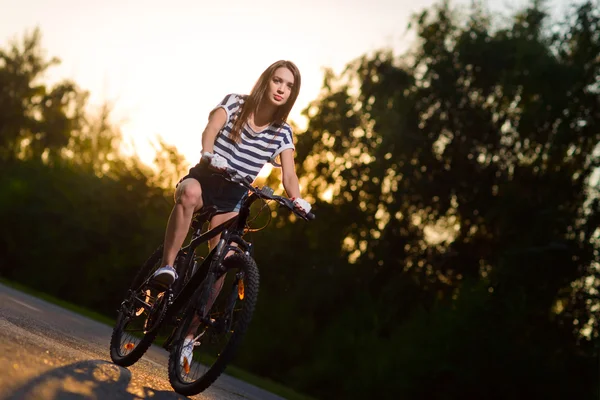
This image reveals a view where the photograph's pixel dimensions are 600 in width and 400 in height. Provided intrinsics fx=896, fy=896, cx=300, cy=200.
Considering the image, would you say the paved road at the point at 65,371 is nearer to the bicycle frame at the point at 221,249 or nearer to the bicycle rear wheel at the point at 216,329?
the bicycle rear wheel at the point at 216,329

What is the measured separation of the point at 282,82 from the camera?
6.27 metres

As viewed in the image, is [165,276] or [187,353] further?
[165,276]

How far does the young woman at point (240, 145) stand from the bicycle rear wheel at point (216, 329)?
0.54 metres

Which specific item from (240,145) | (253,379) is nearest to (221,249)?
(240,145)

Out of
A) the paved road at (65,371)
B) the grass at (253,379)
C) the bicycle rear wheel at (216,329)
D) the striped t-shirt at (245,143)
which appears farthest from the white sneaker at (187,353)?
the striped t-shirt at (245,143)

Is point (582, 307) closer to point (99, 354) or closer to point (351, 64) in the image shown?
point (351, 64)

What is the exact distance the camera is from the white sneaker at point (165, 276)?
6.09 meters

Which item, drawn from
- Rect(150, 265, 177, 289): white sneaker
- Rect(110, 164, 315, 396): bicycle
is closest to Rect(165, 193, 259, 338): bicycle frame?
Rect(110, 164, 315, 396): bicycle

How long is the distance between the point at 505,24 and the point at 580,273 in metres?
7.28

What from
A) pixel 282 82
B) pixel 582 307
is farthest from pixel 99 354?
pixel 582 307

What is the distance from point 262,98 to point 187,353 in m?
1.83

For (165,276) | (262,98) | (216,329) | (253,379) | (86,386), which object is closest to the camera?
(86,386)

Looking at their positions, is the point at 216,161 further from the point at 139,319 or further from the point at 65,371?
the point at 139,319

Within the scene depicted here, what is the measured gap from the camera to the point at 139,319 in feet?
22.0
